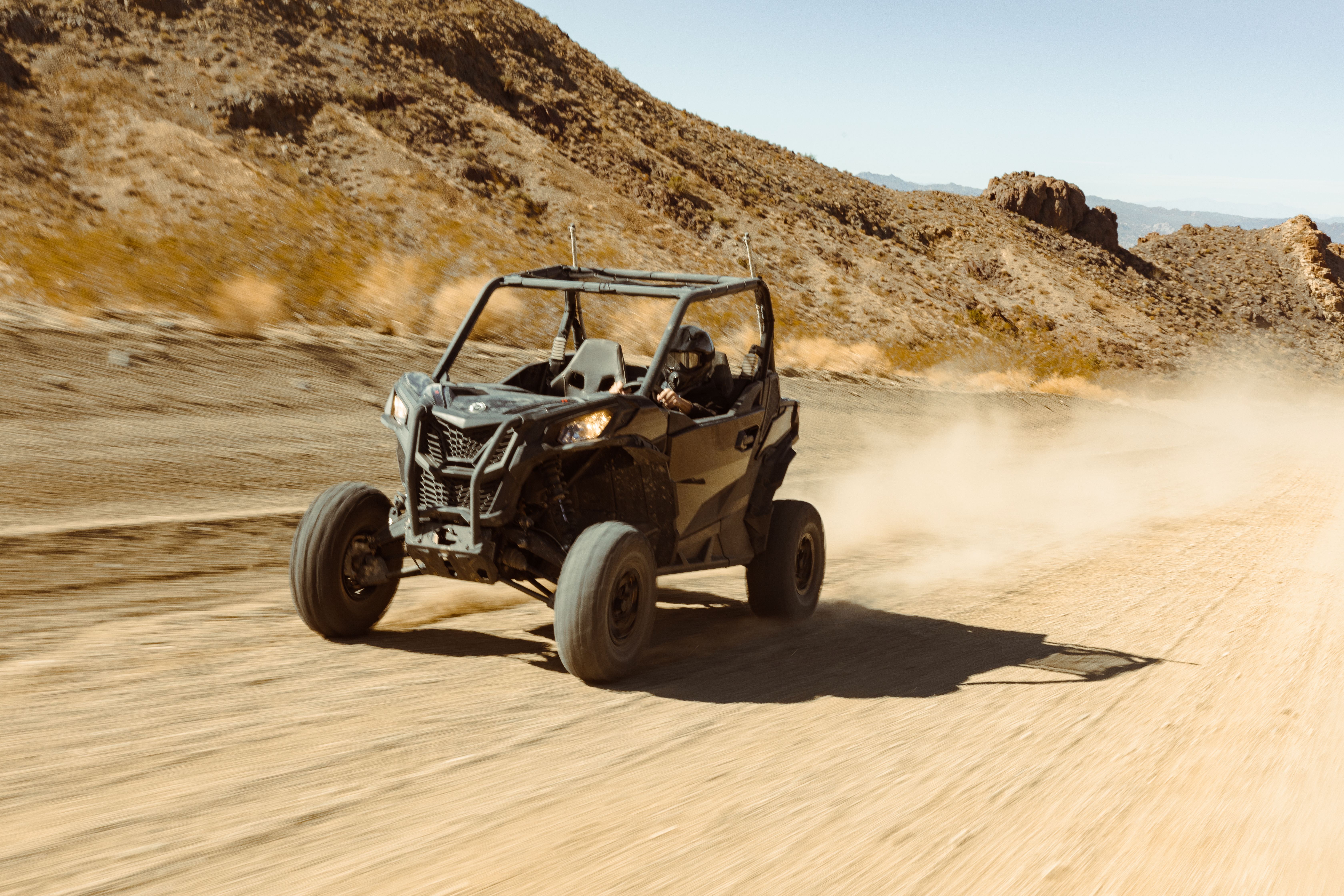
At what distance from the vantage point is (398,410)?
233 inches

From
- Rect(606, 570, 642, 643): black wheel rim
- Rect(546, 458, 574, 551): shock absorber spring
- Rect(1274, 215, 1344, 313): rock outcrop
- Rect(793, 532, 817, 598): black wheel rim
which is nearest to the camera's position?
Rect(606, 570, 642, 643): black wheel rim

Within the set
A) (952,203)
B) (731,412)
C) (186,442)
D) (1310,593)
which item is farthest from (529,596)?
(952,203)

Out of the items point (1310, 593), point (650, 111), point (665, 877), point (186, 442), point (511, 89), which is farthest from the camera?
point (650, 111)

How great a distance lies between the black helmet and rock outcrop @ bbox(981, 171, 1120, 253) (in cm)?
7020

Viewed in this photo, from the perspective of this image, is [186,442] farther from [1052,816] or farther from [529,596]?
[1052,816]

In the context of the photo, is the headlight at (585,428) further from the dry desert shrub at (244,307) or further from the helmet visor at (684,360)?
the dry desert shrub at (244,307)

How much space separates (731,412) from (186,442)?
219 inches

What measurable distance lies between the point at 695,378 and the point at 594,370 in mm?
641

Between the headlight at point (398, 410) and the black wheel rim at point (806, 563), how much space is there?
290 centimetres

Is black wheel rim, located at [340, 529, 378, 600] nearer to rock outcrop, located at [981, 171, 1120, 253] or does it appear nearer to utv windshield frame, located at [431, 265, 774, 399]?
utv windshield frame, located at [431, 265, 774, 399]

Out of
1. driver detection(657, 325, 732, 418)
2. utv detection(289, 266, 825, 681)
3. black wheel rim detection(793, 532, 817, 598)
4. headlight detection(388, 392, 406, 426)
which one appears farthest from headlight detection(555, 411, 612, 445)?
black wheel rim detection(793, 532, 817, 598)

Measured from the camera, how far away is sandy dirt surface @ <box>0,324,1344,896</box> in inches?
145

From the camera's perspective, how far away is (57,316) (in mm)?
11688

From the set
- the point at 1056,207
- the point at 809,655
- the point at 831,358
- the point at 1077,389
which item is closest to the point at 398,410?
the point at 809,655
